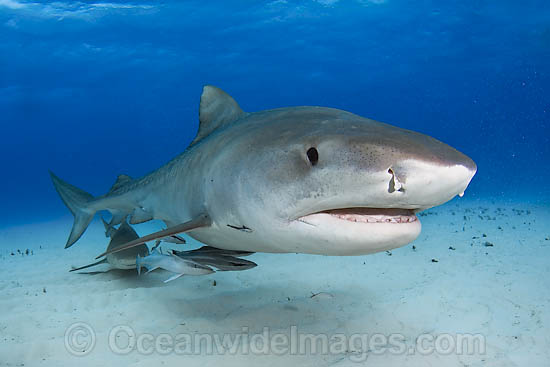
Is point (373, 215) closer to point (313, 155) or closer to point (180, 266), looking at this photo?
point (313, 155)

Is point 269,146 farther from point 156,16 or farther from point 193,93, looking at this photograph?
point 193,93

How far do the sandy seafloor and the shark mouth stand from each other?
4.64 feet

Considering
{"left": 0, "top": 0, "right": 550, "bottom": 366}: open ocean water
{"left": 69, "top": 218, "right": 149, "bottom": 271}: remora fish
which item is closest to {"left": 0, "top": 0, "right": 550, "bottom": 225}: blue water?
{"left": 0, "top": 0, "right": 550, "bottom": 366}: open ocean water

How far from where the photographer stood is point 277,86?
6316 cm

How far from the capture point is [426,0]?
95.3 ft

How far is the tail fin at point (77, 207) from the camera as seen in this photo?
17.6ft

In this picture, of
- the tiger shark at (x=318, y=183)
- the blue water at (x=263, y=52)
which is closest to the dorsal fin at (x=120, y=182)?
the tiger shark at (x=318, y=183)

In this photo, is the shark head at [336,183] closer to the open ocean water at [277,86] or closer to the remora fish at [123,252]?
the open ocean water at [277,86]

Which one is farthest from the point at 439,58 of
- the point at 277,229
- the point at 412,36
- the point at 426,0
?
the point at 277,229

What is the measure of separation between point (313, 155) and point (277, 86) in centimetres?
6322

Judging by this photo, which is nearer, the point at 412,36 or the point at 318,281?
the point at 318,281

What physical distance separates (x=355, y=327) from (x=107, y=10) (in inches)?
1257
